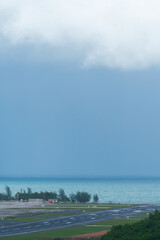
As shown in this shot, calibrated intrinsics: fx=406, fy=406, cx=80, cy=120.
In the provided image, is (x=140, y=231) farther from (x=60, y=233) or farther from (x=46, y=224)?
(x=46, y=224)

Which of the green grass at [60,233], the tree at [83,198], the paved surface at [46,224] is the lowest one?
the green grass at [60,233]

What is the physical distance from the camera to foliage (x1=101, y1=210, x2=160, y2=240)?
4216cm

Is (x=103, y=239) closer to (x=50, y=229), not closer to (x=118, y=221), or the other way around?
(x=50, y=229)

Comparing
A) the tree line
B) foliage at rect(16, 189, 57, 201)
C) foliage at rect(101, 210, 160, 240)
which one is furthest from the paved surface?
foliage at rect(16, 189, 57, 201)

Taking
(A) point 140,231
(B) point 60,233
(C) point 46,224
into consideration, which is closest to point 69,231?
(B) point 60,233

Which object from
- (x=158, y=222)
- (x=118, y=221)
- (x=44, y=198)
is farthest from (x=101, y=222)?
(x=44, y=198)

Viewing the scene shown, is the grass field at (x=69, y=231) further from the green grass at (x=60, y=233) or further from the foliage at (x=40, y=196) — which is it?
the foliage at (x=40, y=196)

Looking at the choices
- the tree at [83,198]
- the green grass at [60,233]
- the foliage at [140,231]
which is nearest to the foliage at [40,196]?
the tree at [83,198]

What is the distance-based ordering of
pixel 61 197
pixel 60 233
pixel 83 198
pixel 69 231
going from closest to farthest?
pixel 60 233
pixel 69 231
pixel 83 198
pixel 61 197

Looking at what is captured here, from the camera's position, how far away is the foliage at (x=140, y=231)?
42.2 m

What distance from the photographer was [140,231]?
4406 cm

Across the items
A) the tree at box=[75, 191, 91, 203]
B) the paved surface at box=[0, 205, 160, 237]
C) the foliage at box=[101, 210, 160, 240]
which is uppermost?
the tree at box=[75, 191, 91, 203]

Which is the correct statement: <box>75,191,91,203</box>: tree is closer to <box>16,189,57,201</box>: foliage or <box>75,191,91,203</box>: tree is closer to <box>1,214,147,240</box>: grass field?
<box>16,189,57,201</box>: foliage

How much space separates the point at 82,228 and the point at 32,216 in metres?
26.2
